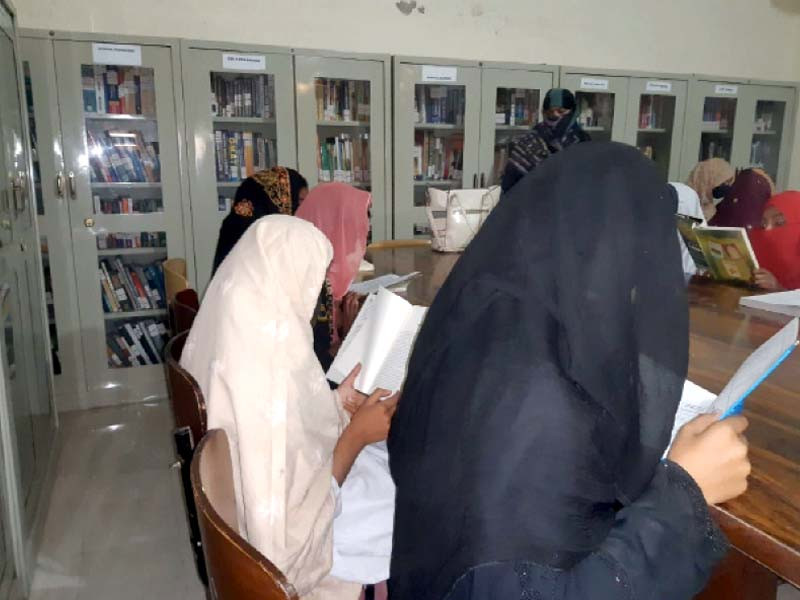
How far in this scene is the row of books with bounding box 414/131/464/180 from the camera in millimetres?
3703

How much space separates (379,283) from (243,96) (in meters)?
1.77

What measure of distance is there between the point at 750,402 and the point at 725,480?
1.18ft

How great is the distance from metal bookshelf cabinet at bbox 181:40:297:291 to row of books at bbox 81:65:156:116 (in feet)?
0.67

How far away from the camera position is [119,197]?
3186 mm

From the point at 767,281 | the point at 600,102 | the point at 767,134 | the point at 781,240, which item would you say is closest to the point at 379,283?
the point at 767,281

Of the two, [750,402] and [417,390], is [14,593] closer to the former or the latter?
[417,390]

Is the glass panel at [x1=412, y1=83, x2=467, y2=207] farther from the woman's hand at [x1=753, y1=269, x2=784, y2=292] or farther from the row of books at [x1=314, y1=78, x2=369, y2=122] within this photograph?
the woman's hand at [x1=753, y1=269, x2=784, y2=292]

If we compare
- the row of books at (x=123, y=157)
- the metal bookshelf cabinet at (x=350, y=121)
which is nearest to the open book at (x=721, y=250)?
the metal bookshelf cabinet at (x=350, y=121)

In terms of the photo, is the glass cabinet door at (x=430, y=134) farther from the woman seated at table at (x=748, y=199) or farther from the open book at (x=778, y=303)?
the open book at (x=778, y=303)

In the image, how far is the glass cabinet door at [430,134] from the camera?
350 centimetres

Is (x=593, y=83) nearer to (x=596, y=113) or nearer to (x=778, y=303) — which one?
(x=596, y=113)

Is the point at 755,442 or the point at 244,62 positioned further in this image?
the point at 244,62

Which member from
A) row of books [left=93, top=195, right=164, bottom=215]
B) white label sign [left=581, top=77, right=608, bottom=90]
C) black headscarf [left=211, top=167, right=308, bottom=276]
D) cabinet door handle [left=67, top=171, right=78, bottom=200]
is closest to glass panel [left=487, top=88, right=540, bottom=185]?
white label sign [left=581, top=77, right=608, bottom=90]

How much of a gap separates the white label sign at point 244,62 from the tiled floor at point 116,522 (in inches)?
73.6
